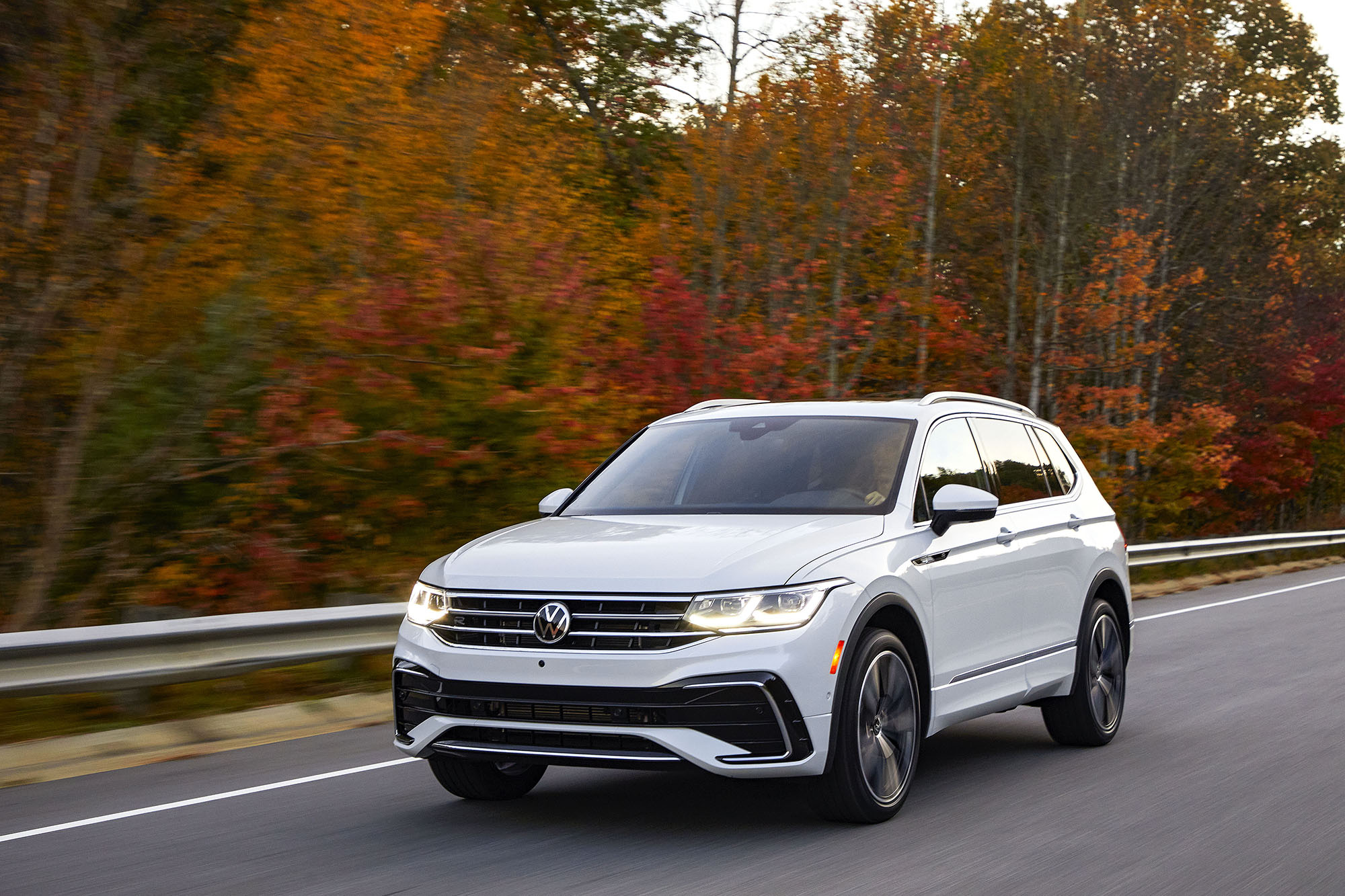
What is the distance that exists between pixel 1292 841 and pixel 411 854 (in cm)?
344

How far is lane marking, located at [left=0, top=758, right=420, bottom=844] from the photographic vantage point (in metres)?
6.53

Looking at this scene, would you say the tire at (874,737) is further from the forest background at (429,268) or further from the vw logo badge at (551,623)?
the forest background at (429,268)

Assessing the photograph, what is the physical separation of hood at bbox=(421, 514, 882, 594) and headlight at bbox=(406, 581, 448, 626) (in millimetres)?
46

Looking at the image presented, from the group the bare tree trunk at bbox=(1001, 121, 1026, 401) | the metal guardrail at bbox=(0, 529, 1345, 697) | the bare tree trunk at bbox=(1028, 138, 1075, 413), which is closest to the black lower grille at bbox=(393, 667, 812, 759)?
the metal guardrail at bbox=(0, 529, 1345, 697)

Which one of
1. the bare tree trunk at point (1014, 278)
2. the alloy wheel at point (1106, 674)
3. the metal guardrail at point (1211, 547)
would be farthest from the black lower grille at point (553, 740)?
the bare tree trunk at point (1014, 278)

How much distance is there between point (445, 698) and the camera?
623cm

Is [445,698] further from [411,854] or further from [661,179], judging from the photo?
[661,179]

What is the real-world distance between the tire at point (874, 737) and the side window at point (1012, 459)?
1.72 metres

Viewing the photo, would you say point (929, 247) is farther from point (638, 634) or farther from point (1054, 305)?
point (638, 634)

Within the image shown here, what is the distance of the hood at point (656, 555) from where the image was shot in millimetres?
5980

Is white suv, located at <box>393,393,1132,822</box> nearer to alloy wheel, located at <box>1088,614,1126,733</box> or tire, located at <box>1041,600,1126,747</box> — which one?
tire, located at <box>1041,600,1126,747</box>

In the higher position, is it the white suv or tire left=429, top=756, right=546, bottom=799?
the white suv

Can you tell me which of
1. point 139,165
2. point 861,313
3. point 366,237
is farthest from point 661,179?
point 139,165

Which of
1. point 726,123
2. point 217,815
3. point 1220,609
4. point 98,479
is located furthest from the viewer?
point 726,123
